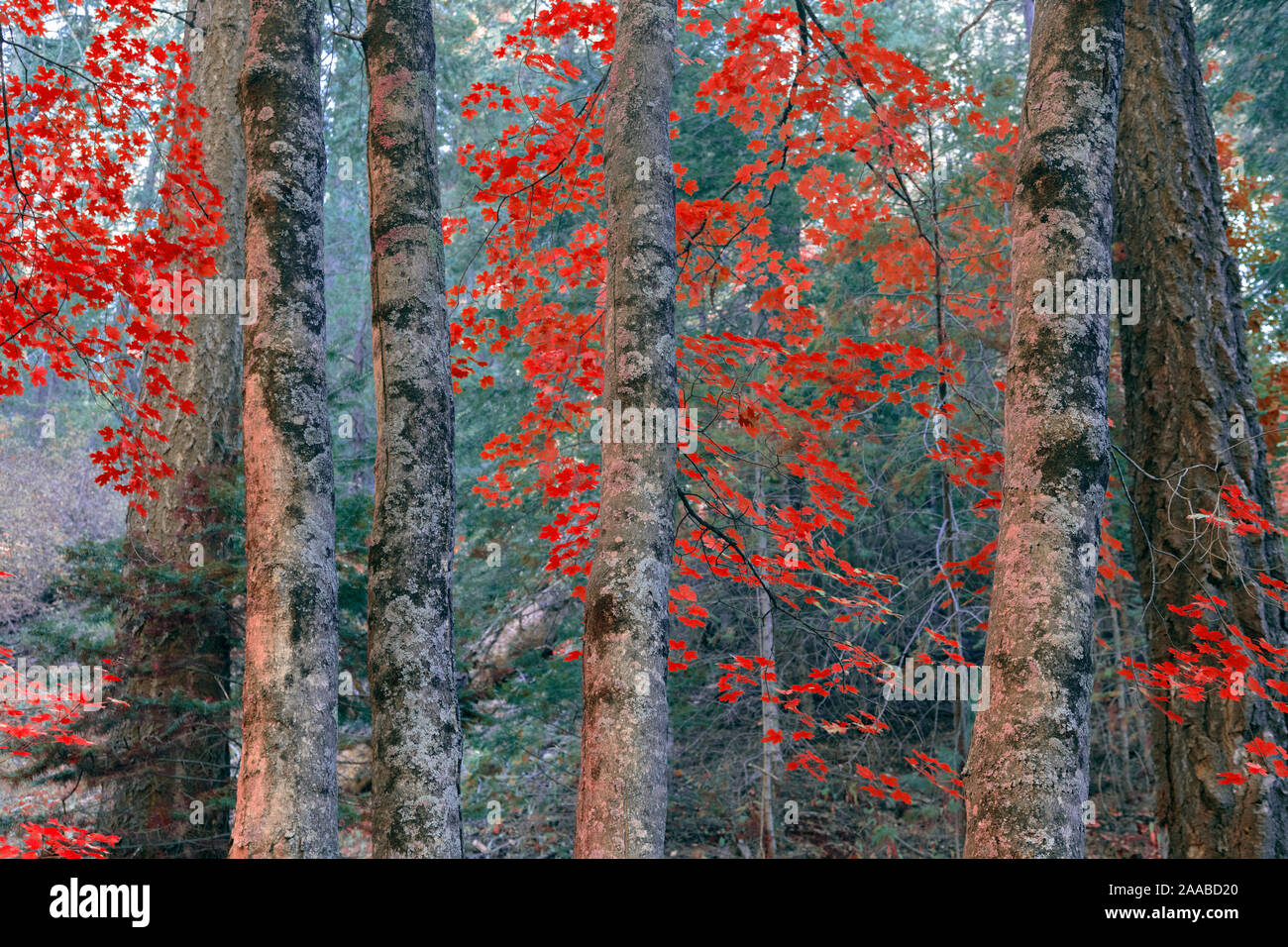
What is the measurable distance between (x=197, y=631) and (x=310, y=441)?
156 inches

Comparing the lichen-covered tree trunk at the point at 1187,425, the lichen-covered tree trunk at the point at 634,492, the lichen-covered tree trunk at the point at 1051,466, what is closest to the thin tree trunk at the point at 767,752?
the lichen-covered tree trunk at the point at 1187,425

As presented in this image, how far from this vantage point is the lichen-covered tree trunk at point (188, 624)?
6.61 metres

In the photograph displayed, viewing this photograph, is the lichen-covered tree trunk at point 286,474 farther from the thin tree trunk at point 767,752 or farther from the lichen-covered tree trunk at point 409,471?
the thin tree trunk at point 767,752

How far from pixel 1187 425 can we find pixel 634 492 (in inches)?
125

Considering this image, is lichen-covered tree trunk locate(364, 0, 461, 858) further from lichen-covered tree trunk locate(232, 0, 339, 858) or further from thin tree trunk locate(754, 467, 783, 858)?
thin tree trunk locate(754, 467, 783, 858)

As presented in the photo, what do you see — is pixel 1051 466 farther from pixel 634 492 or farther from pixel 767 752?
pixel 767 752

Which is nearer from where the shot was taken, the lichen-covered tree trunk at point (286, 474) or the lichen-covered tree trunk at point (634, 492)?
the lichen-covered tree trunk at point (634, 492)

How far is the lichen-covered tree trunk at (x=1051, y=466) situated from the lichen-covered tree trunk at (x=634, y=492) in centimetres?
117

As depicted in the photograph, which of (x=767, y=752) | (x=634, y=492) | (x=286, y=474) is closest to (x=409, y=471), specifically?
(x=286, y=474)

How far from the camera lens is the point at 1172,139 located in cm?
510

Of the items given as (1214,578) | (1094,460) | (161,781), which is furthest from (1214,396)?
(161,781)

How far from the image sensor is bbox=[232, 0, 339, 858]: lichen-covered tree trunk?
140 inches

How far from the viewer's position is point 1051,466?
2.95 metres

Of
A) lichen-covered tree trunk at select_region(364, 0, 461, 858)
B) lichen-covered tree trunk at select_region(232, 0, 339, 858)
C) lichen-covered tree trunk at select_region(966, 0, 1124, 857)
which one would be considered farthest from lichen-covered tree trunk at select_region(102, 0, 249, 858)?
lichen-covered tree trunk at select_region(966, 0, 1124, 857)
